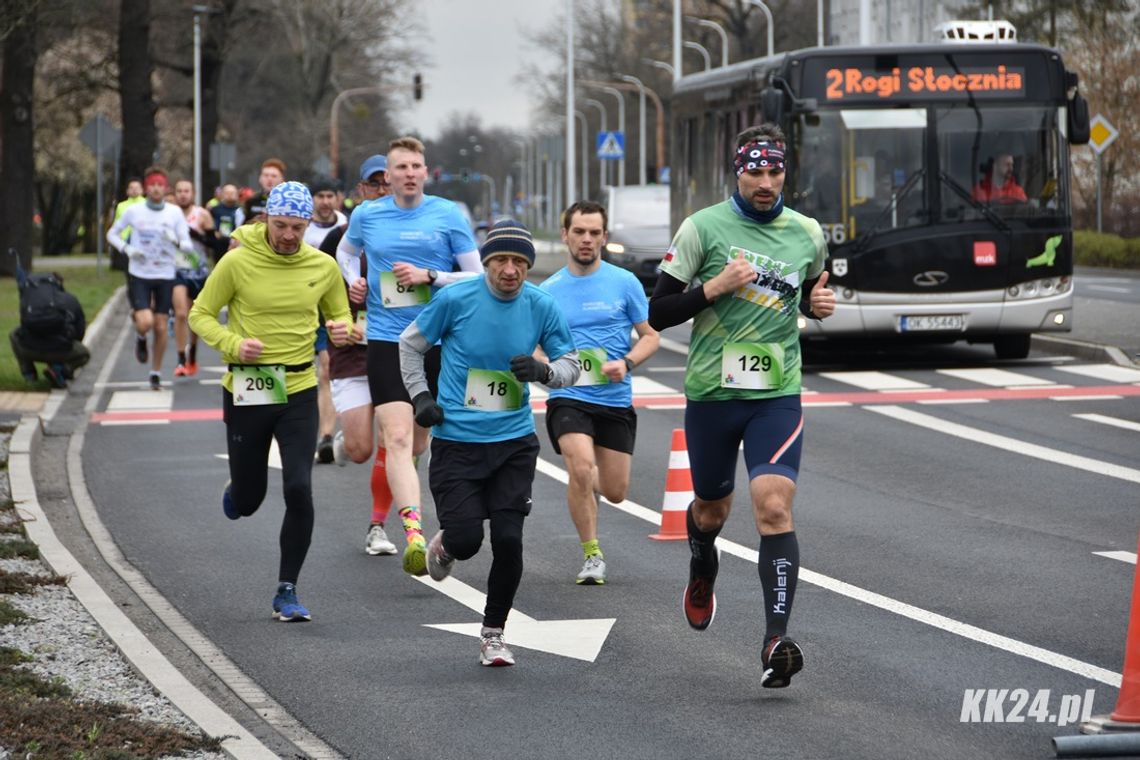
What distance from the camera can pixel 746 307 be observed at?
305 inches

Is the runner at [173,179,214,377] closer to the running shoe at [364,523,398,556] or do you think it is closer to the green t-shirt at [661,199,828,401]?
the running shoe at [364,523,398,556]

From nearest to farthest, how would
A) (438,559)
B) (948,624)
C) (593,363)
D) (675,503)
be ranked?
(438,559) < (948,624) < (593,363) < (675,503)

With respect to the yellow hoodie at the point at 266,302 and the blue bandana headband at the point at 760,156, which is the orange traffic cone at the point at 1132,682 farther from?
the yellow hoodie at the point at 266,302

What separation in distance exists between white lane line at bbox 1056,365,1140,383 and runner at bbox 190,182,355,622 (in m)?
12.6

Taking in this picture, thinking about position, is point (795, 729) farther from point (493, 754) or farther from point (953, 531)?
point (953, 531)

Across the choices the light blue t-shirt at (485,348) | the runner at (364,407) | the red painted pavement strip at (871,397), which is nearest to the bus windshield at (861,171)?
the red painted pavement strip at (871,397)

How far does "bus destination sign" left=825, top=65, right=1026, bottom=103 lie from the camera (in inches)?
857

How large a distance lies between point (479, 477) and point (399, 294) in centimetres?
228

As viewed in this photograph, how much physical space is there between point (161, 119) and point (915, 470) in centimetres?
7275

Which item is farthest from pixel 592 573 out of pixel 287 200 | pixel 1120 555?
pixel 1120 555

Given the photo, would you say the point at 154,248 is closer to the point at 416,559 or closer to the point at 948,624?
the point at 416,559

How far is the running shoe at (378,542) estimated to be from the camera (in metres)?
10.8

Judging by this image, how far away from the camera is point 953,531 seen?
11.3 meters

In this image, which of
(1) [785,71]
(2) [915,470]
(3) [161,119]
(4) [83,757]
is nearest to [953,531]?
(2) [915,470]
